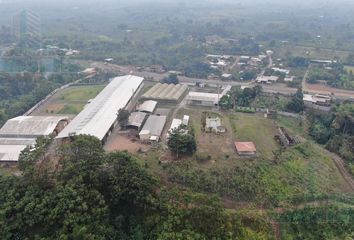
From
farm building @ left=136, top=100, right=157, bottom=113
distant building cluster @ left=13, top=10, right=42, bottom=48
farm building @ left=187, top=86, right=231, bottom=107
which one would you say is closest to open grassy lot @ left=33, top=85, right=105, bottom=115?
farm building @ left=136, top=100, right=157, bottom=113

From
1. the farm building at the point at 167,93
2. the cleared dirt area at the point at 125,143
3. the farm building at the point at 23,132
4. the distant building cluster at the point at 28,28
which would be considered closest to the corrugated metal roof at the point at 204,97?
the farm building at the point at 167,93

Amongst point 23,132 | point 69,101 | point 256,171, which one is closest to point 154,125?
point 256,171

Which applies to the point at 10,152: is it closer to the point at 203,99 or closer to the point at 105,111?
the point at 105,111

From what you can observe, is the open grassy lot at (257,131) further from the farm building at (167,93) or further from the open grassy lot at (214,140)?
the farm building at (167,93)

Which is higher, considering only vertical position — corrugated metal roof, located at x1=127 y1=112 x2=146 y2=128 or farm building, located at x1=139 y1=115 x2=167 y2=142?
farm building, located at x1=139 y1=115 x2=167 y2=142

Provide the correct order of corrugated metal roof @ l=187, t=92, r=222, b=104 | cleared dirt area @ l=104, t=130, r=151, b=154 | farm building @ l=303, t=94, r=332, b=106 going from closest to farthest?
cleared dirt area @ l=104, t=130, r=151, b=154 → corrugated metal roof @ l=187, t=92, r=222, b=104 → farm building @ l=303, t=94, r=332, b=106

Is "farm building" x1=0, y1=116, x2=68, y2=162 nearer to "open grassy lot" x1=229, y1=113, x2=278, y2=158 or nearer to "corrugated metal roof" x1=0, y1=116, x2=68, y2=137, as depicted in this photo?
"corrugated metal roof" x1=0, y1=116, x2=68, y2=137

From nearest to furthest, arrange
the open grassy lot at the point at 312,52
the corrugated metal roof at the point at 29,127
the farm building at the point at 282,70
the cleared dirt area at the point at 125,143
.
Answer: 1. the cleared dirt area at the point at 125,143
2. the corrugated metal roof at the point at 29,127
3. the farm building at the point at 282,70
4. the open grassy lot at the point at 312,52

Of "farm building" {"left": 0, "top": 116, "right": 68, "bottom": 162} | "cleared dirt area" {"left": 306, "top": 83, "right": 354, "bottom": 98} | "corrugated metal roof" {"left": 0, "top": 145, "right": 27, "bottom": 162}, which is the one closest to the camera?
"corrugated metal roof" {"left": 0, "top": 145, "right": 27, "bottom": 162}
